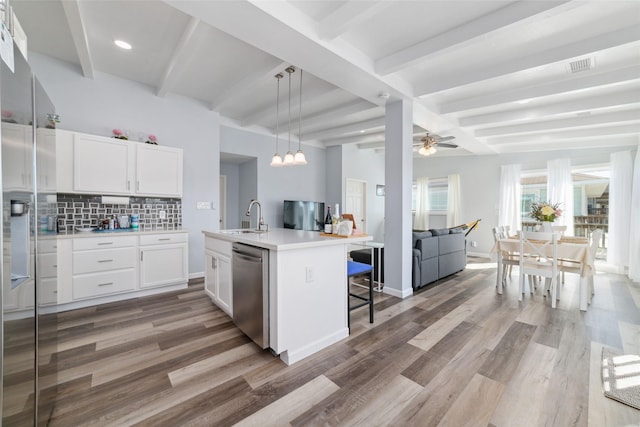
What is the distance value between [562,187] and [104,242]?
8.40 m

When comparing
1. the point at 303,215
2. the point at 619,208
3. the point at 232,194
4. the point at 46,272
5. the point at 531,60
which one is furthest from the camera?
the point at 232,194

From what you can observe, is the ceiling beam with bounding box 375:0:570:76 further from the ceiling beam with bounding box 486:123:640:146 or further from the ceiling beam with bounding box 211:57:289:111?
the ceiling beam with bounding box 486:123:640:146

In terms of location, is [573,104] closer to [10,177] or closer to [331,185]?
[331,185]

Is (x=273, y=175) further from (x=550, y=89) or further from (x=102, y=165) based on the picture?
(x=550, y=89)

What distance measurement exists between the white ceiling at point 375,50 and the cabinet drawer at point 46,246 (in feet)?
5.96

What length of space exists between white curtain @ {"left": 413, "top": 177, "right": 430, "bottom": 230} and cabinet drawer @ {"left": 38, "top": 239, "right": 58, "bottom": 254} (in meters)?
7.62

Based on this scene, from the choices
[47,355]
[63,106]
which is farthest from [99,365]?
[63,106]

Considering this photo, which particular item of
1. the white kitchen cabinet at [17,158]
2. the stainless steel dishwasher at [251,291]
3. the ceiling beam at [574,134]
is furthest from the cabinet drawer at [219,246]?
the ceiling beam at [574,134]

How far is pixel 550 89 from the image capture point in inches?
128

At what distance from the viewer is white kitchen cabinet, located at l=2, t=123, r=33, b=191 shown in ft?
3.00

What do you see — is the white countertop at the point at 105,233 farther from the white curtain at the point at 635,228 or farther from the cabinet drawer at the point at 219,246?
the white curtain at the point at 635,228

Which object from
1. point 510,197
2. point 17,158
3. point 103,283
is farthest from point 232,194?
point 510,197

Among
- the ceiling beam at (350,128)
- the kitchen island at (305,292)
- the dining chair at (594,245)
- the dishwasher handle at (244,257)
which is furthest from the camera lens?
the ceiling beam at (350,128)

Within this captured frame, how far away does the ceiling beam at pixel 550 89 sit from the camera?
285cm
